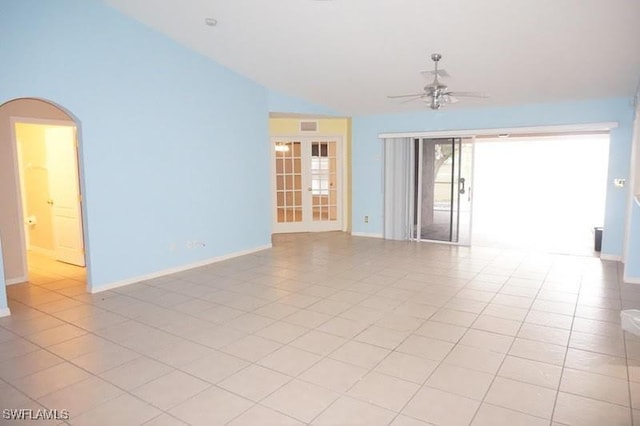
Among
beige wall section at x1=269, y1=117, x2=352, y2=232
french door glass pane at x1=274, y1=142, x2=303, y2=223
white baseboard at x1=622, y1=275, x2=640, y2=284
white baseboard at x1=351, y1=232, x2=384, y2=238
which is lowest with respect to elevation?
white baseboard at x1=622, y1=275, x2=640, y2=284

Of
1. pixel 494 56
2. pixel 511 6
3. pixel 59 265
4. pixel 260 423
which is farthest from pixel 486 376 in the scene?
pixel 59 265

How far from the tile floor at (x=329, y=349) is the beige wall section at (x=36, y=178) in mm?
1220

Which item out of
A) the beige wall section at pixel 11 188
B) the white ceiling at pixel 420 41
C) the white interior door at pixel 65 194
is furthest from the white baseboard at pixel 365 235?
the beige wall section at pixel 11 188

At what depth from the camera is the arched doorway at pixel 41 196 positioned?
505cm

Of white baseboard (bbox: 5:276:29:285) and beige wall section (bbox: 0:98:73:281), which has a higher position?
beige wall section (bbox: 0:98:73:281)

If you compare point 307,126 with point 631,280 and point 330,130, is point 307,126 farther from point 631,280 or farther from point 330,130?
point 631,280

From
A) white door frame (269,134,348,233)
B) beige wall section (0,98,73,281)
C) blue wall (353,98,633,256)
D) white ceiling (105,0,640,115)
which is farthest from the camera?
white door frame (269,134,348,233)

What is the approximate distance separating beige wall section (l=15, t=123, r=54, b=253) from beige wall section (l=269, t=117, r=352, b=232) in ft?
13.0

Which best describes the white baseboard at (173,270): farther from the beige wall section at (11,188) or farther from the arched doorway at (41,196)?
the beige wall section at (11,188)

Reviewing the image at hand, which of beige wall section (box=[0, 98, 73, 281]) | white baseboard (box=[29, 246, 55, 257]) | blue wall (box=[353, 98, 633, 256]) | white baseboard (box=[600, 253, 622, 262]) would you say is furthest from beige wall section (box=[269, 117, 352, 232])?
white baseboard (box=[600, 253, 622, 262])

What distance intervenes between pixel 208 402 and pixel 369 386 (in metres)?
1.04

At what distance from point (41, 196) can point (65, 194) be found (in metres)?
0.79

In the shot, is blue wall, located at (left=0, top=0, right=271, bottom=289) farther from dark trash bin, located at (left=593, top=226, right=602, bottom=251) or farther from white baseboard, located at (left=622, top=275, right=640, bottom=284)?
dark trash bin, located at (left=593, top=226, right=602, bottom=251)

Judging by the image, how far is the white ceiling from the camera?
12.9ft
